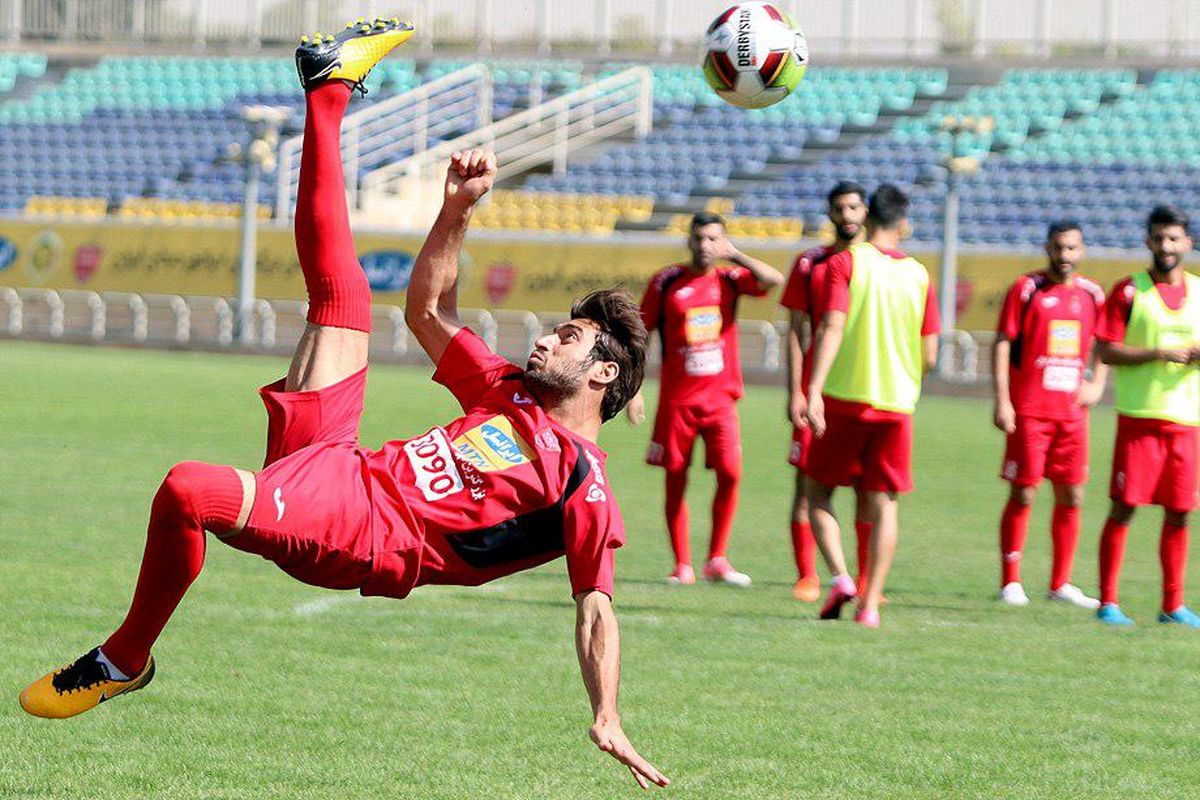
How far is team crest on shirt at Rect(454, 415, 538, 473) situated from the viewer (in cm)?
505

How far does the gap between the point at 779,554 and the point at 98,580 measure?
4320mm

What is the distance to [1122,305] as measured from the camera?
941cm

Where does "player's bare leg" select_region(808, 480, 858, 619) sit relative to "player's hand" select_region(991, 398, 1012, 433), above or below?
below

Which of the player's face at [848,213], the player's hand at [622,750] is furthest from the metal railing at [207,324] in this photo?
the player's hand at [622,750]

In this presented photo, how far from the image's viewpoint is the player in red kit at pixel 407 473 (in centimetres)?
473

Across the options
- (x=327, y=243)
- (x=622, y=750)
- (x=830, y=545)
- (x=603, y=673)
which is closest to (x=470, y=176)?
(x=327, y=243)

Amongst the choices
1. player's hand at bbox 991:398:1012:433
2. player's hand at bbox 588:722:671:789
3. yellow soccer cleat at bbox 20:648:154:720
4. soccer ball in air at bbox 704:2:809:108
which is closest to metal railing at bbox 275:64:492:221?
player's hand at bbox 991:398:1012:433

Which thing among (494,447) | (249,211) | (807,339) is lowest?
(494,447)

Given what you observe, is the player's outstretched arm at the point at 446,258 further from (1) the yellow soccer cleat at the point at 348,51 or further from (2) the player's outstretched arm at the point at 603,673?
(2) the player's outstretched arm at the point at 603,673

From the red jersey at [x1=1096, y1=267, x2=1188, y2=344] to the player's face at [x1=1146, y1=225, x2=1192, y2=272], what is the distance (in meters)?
0.14

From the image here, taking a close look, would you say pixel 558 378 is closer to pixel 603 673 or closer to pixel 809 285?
pixel 603 673

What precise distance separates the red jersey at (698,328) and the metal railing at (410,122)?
25218mm

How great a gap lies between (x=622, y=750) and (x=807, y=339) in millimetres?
5495

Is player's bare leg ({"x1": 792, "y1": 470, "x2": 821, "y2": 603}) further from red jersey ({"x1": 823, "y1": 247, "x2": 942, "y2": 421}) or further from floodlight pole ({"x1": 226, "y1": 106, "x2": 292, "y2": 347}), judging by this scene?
floodlight pole ({"x1": 226, "y1": 106, "x2": 292, "y2": 347})
